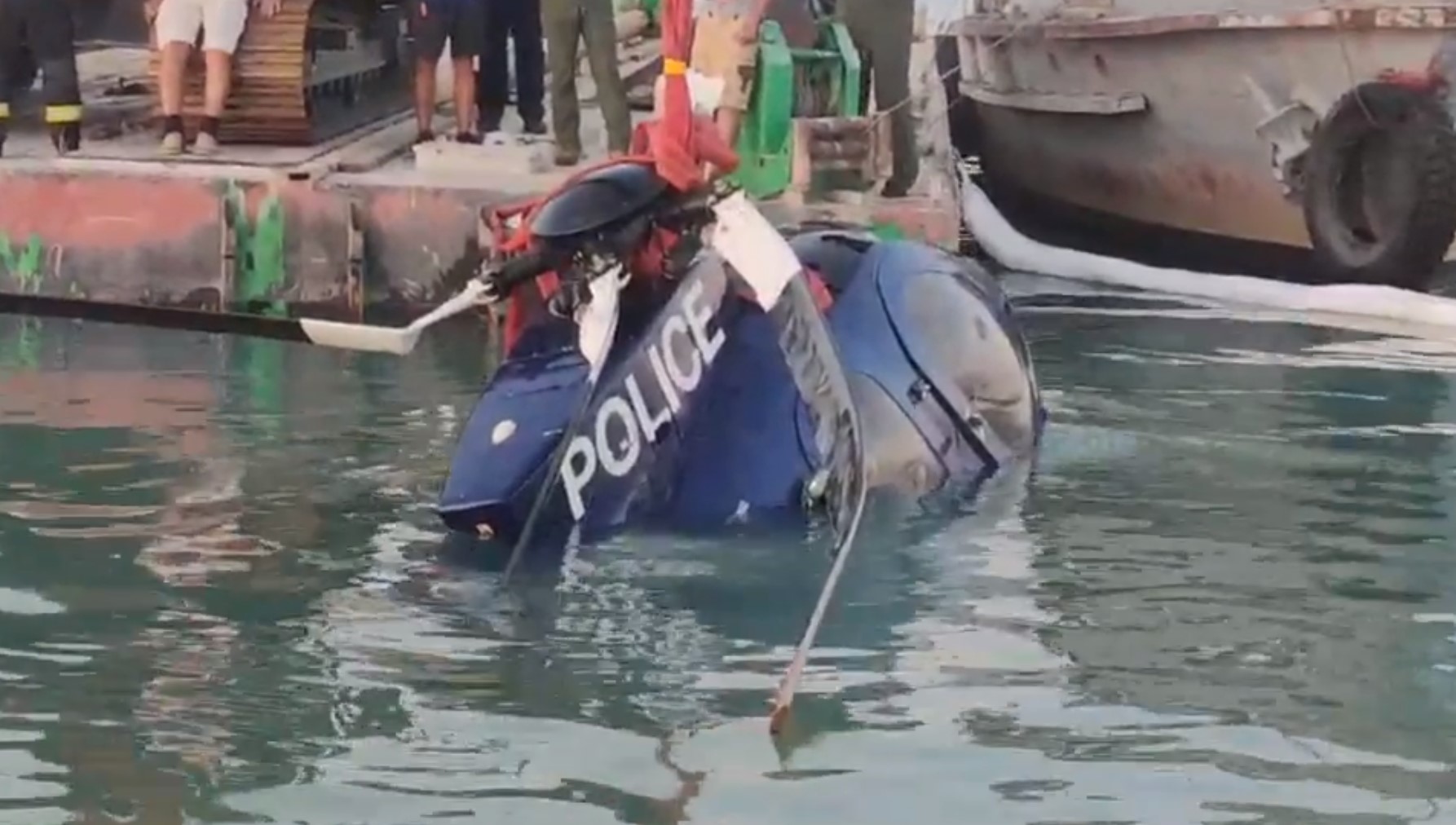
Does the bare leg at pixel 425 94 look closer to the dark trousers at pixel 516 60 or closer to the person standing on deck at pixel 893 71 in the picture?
the dark trousers at pixel 516 60

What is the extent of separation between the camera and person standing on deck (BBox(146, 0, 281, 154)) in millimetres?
11758

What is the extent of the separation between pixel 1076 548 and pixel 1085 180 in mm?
10476

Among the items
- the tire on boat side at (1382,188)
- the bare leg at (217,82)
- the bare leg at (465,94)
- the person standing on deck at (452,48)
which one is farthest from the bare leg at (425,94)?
the tire on boat side at (1382,188)

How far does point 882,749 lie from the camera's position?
5473 mm

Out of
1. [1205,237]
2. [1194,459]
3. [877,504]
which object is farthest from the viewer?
[1205,237]

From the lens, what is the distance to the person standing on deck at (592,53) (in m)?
11.3

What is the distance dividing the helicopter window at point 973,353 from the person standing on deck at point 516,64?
424 cm

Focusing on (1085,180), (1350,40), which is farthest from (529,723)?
(1085,180)

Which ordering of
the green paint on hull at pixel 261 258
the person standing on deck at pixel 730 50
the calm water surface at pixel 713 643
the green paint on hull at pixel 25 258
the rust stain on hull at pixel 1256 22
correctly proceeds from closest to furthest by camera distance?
the calm water surface at pixel 713 643 → the person standing on deck at pixel 730 50 → the green paint on hull at pixel 261 258 → the green paint on hull at pixel 25 258 → the rust stain on hull at pixel 1256 22

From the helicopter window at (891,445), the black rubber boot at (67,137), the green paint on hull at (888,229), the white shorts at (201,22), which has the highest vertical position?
the white shorts at (201,22)

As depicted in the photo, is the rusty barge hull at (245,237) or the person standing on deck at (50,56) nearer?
the rusty barge hull at (245,237)

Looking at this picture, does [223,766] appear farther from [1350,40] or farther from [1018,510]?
[1350,40]

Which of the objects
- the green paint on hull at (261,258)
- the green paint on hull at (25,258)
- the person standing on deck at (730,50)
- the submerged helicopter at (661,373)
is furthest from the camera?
the green paint on hull at (25,258)

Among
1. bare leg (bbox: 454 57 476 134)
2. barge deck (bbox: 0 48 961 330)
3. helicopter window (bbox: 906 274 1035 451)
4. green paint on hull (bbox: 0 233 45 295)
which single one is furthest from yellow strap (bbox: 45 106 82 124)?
helicopter window (bbox: 906 274 1035 451)
